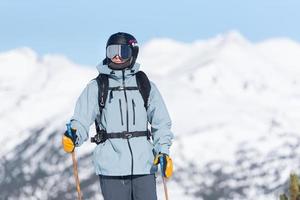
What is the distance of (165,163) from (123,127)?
74cm

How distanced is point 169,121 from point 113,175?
3.52 ft

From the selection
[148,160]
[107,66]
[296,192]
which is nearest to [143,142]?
[148,160]

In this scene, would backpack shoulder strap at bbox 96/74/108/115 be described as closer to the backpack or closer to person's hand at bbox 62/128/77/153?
the backpack

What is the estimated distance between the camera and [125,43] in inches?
433

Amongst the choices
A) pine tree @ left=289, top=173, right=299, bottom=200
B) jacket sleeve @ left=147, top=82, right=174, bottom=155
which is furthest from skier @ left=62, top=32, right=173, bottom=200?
pine tree @ left=289, top=173, right=299, bottom=200

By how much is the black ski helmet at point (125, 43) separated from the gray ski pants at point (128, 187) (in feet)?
4.92

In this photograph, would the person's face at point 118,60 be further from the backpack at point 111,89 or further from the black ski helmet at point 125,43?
the backpack at point 111,89

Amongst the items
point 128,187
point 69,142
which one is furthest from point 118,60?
point 128,187

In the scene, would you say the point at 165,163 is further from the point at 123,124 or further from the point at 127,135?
the point at 123,124

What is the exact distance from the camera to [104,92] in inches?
424

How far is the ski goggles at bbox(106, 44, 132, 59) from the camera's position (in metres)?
10.9

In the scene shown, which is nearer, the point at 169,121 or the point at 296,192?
the point at 169,121

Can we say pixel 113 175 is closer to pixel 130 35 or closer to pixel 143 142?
pixel 143 142

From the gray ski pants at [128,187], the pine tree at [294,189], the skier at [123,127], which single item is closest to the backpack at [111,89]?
the skier at [123,127]
